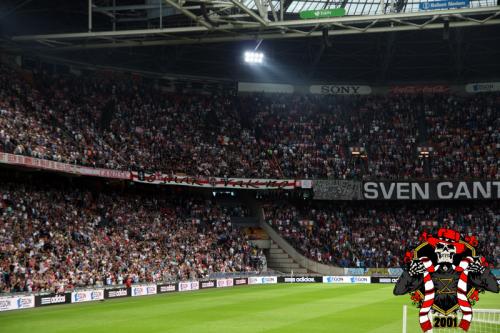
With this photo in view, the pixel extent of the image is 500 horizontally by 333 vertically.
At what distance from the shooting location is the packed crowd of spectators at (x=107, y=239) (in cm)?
3962

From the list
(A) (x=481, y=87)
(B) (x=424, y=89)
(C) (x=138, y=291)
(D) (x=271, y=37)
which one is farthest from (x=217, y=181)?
(A) (x=481, y=87)

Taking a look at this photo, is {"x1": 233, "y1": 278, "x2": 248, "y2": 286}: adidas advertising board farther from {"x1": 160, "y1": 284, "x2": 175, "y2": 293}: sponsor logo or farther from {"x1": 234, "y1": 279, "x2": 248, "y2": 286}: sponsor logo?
{"x1": 160, "y1": 284, "x2": 175, "y2": 293}: sponsor logo

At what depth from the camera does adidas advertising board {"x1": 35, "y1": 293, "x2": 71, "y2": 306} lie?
35497mm

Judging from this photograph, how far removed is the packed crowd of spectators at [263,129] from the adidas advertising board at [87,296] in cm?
1296

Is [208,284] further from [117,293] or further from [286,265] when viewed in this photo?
[286,265]

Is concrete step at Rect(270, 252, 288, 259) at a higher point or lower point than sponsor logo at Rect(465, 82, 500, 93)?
lower

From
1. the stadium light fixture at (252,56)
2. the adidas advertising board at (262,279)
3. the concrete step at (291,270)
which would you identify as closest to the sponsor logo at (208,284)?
the adidas advertising board at (262,279)

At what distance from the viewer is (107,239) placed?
47531 millimetres

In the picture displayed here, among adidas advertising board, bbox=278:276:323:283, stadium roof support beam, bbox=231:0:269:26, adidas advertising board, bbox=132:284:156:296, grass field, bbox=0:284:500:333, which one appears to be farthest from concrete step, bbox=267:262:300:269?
stadium roof support beam, bbox=231:0:269:26

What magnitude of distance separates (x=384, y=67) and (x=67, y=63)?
94.9ft

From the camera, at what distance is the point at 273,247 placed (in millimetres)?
62250

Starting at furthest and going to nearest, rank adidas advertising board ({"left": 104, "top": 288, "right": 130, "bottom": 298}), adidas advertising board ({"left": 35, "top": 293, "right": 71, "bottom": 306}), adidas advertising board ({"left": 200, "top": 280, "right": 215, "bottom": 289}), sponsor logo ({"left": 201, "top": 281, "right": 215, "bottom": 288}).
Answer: sponsor logo ({"left": 201, "top": 281, "right": 215, "bottom": 288}), adidas advertising board ({"left": 200, "top": 280, "right": 215, "bottom": 289}), adidas advertising board ({"left": 104, "top": 288, "right": 130, "bottom": 298}), adidas advertising board ({"left": 35, "top": 293, "right": 71, "bottom": 306})

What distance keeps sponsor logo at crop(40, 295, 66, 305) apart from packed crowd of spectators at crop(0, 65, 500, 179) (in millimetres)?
14999

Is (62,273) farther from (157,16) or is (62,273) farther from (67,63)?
(67,63)
